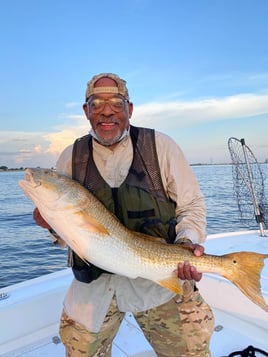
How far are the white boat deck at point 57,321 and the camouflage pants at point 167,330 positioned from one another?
4.77 ft

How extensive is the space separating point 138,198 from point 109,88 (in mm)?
929

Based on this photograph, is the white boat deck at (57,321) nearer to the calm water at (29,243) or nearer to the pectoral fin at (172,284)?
the pectoral fin at (172,284)

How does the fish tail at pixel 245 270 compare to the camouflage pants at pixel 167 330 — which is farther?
the camouflage pants at pixel 167 330

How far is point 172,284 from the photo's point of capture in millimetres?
2867

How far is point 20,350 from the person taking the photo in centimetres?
444

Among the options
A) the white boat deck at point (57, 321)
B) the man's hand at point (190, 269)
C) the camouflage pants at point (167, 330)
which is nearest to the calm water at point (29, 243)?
the white boat deck at point (57, 321)

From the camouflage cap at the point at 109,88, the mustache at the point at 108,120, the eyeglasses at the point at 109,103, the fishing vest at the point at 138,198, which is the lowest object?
the fishing vest at the point at 138,198

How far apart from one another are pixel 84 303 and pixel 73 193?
0.94m

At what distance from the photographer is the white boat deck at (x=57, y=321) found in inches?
174

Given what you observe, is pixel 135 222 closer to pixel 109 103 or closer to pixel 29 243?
Answer: pixel 109 103

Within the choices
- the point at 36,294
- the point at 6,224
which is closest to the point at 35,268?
the point at 36,294

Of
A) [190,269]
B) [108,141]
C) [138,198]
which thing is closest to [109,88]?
[108,141]

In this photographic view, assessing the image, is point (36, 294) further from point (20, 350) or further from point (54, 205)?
point (54, 205)

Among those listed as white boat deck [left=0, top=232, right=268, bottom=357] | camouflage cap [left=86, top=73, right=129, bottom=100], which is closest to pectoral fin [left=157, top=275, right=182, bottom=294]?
camouflage cap [left=86, top=73, right=129, bottom=100]
